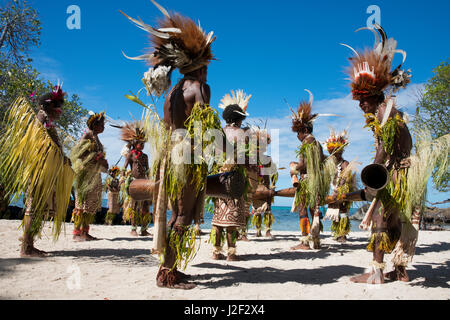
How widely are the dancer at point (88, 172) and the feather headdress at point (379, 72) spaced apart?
4420mm

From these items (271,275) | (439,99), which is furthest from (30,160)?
(439,99)

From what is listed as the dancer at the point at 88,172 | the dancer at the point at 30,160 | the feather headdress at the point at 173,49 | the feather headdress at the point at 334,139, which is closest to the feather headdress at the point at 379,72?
the feather headdress at the point at 173,49

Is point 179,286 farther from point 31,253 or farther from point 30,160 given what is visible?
point 31,253

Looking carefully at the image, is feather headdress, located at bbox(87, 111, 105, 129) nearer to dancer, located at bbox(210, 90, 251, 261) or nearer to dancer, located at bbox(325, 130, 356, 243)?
dancer, located at bbox(210, 90, 251, 261)

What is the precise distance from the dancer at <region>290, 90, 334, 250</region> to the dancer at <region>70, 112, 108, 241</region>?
368 centimetres

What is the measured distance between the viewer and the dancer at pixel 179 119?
2918mm

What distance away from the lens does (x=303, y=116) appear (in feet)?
20.7

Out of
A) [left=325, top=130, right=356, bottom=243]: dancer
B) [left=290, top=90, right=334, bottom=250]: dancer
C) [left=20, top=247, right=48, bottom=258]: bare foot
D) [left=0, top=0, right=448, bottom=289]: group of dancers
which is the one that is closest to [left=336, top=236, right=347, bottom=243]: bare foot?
[left=325, top=130, right=356, bottom=243]: dancer

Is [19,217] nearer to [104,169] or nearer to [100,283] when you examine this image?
[104,169]

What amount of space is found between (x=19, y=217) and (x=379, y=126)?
12042 mm

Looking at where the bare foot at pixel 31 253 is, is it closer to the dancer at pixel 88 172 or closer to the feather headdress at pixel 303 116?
the dancer at pixel 88 172

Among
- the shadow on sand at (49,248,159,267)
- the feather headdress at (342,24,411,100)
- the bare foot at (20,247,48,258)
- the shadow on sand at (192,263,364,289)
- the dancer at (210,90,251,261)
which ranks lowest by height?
the shadow on sand at (192,263,364,289)

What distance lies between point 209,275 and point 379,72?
3036 millimetres

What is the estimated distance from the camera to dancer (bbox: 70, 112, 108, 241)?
18.6ft
